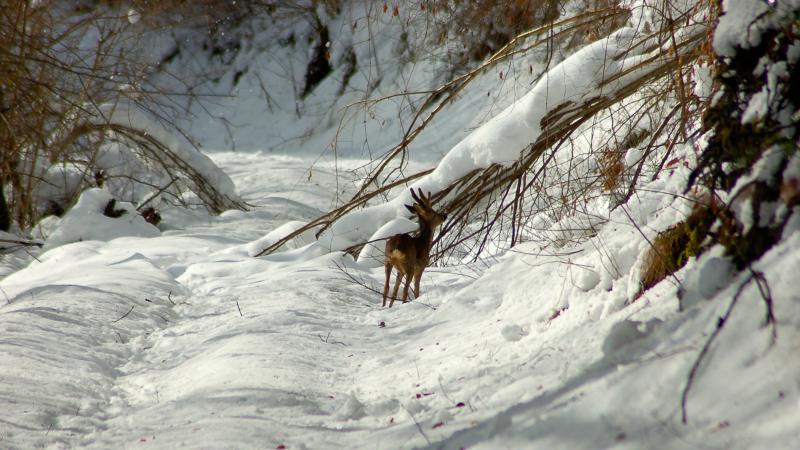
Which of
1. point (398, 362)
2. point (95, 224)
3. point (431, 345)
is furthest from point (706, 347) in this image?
point (95, 224)

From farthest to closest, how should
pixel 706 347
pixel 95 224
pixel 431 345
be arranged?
pixel 95 224
pixel 431 345
pixel 706 347

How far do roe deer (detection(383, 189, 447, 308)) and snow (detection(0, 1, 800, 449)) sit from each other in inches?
8.9

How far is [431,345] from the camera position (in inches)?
162

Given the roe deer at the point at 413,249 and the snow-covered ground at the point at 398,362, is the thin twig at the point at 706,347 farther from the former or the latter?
the roe deer at the point at 413,249

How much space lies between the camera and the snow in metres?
2.01

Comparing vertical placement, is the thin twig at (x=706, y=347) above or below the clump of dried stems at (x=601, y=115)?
below

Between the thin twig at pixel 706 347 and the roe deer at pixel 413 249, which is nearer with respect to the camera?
the thin twig at pixel 706 347

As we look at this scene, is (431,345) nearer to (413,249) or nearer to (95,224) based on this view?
(413,249)

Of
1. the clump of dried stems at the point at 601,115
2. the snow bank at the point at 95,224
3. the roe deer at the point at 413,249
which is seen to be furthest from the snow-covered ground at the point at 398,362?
the snow bank at the point at 95,224

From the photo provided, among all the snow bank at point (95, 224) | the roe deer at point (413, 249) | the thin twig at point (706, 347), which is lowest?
the thin twig at point (706, 347)

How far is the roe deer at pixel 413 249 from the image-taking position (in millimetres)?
5582

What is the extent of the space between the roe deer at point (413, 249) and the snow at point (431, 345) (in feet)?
0.74

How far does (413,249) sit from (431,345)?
5.28ft

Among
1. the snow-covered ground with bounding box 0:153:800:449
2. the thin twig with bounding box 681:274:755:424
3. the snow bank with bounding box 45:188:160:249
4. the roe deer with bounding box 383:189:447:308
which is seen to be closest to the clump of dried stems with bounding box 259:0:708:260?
the roe deer with bounding box 383:189:447:308
